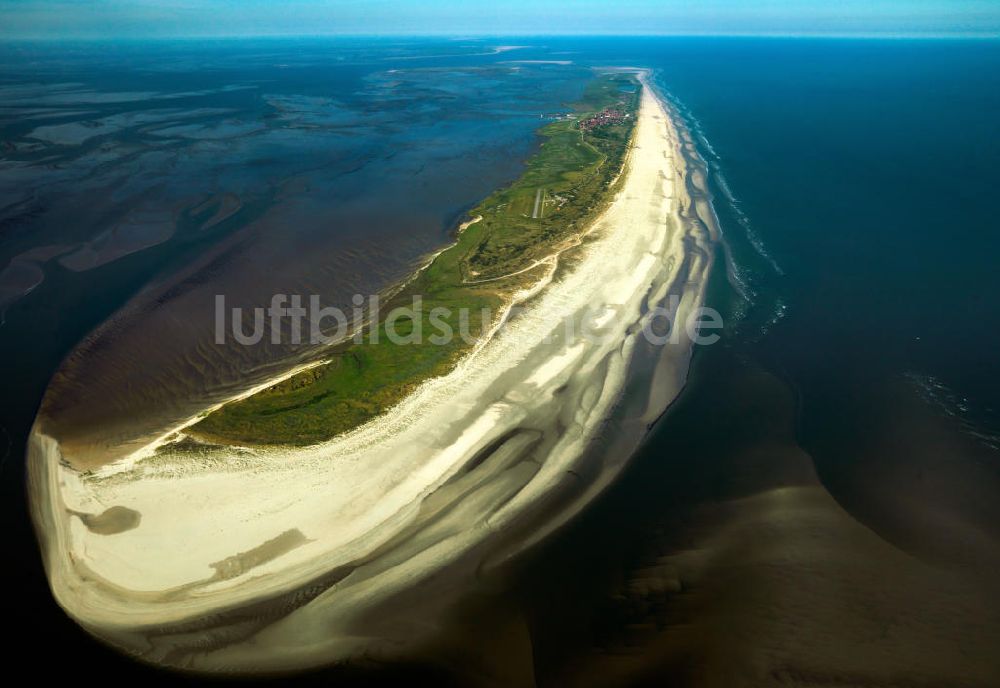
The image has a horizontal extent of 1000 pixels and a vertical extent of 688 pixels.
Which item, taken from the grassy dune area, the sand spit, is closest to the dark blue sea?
the sand spit

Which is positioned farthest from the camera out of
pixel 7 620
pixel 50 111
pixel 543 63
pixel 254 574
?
pixel 543 63

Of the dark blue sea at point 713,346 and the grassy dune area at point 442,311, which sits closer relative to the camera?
the dark blue sea at point 713,346

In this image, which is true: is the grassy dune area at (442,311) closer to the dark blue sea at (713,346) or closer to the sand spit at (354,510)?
the sand spit at (354,510)

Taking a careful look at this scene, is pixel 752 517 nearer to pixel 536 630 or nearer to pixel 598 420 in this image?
pixel 598 420

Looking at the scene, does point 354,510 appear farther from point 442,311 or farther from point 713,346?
point 713,346

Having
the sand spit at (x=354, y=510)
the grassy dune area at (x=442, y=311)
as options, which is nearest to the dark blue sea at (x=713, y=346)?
the sand spit at (x=354, y=510)

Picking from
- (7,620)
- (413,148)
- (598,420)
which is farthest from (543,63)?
(7,620)
